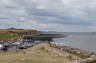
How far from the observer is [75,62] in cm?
3158

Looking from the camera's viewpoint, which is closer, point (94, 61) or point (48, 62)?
point (48, 62)

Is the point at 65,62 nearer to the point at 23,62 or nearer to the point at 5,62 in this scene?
the point at 23,62

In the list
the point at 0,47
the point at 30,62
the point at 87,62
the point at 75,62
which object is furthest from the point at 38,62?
the point at 0,47

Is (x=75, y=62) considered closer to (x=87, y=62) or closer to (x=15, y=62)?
(x=87, y=62)

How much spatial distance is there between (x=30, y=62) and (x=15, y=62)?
2270 mm

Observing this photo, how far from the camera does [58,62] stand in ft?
103

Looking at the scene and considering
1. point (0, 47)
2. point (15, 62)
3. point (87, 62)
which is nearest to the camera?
point (15, 62)

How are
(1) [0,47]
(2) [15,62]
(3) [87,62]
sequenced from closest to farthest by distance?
(2) [15,62], (3) [87,62], (1) [0,47]

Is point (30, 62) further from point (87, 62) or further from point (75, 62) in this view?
point (87, 62)

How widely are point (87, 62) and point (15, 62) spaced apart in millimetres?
11772

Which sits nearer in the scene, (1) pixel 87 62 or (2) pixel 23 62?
(2) pixel 23 62

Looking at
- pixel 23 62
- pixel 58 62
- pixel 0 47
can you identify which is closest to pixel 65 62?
pixel 58 62

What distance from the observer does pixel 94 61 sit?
109 ft

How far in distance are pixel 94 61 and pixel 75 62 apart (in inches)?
147
